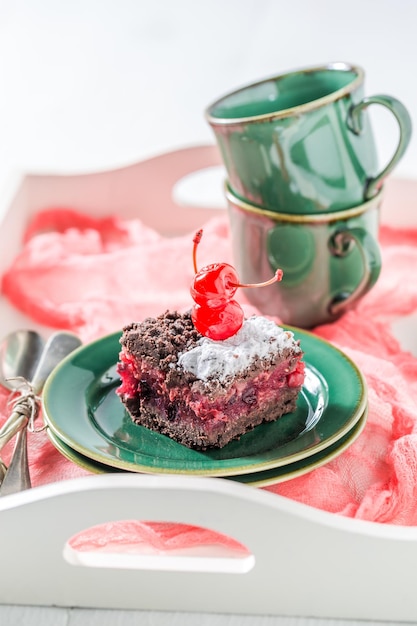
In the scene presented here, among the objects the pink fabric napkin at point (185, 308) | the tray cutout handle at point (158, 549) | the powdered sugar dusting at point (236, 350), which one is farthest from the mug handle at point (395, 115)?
the tray cutout handle at point (158, 549)

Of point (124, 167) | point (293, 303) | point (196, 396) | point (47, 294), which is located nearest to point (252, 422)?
point (196, 396)

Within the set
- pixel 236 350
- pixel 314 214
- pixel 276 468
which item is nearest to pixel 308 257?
pixel 314 214

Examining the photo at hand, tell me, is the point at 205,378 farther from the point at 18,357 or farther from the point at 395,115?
the point at 395,115

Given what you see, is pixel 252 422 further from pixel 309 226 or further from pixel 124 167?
pixel 124 167

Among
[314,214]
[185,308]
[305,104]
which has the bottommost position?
[185,308]

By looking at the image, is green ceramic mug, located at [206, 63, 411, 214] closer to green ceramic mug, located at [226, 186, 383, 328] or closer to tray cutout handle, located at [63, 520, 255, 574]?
green ceramic mug, located at [226, 186, 383, 328]

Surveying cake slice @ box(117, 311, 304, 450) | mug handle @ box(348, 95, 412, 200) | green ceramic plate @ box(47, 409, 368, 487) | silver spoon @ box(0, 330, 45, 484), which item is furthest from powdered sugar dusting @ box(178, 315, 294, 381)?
mug handle @ box(348, 95, 412, 200)
